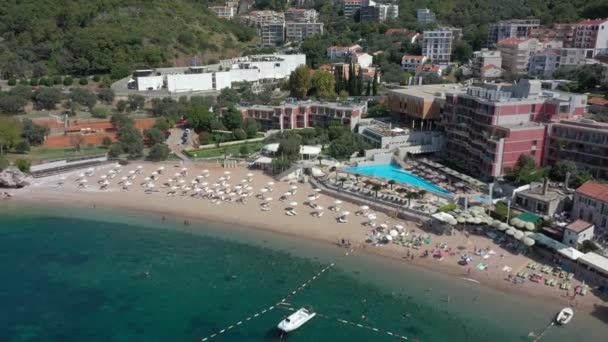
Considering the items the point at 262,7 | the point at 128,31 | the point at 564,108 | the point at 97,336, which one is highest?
the point at 262,7

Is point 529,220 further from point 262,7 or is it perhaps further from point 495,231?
point 262,7

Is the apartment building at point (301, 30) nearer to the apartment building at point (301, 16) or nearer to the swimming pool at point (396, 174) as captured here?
the apartment building at point (301, 16)

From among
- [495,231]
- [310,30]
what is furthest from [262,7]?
[495,231]

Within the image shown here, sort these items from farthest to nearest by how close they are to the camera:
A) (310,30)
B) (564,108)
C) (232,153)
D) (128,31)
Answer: (310,30), (128,31), (232,153), (564,108)

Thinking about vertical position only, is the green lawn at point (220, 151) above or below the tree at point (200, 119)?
below

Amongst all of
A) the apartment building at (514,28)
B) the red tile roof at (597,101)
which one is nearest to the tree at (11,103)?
the red tile roof at (597,101)

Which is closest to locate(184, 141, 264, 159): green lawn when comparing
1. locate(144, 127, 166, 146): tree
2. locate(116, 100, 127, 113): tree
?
locate(144, 127, 166, 146): tree
